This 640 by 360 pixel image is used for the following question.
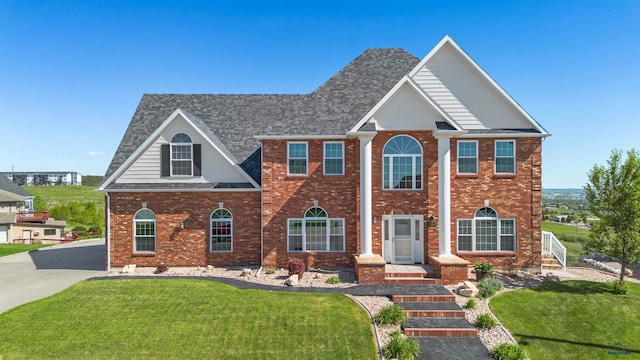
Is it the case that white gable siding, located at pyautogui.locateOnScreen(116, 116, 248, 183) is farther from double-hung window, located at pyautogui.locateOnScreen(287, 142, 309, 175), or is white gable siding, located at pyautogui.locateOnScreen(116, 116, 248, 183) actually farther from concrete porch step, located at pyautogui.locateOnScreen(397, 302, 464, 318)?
concrete porch step, located at pyautogui.locateOnScreen(397, 302, 464, 318)

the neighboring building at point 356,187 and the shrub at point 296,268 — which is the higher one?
the neighboring building at point 356,187

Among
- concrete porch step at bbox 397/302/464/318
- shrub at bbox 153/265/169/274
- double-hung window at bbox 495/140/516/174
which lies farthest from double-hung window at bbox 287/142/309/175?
double-hung window at bbox 495/140/516/174

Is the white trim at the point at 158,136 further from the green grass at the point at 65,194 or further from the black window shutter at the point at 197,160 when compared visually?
the green grass at the point at 65,194

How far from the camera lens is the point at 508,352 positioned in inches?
354

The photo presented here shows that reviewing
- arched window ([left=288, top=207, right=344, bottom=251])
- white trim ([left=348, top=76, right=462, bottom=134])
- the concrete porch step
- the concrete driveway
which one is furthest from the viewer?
arched window ([left=288, top=207, right=344, bottom=251])

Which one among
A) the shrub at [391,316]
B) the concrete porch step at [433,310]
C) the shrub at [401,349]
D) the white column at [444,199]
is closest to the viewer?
the shrub at [401,349]

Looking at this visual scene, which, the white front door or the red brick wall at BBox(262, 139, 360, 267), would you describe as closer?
the white front door

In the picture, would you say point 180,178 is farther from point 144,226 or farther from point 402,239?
point 402,239

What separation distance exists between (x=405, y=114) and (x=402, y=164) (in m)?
Answer: 2.49

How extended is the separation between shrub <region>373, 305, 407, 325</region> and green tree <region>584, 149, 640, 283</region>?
1020 centimetres

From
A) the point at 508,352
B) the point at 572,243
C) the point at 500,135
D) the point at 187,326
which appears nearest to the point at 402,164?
the point at 500,135

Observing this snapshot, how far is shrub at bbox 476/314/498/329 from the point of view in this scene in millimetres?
10556

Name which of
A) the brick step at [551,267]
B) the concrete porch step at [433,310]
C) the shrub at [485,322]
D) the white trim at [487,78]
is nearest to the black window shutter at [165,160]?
the concrete porch step at [433,310]

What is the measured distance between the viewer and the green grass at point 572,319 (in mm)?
10148
